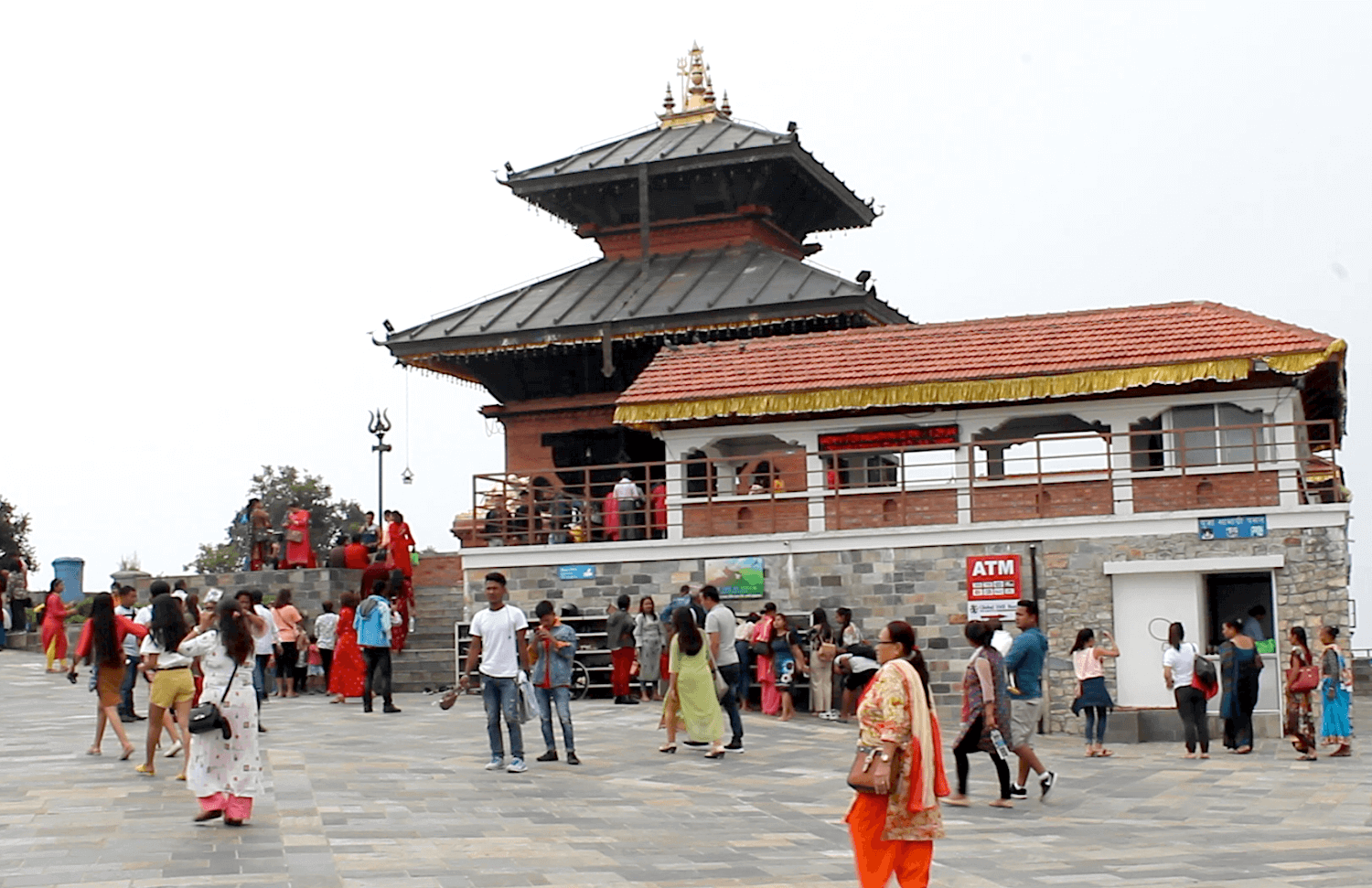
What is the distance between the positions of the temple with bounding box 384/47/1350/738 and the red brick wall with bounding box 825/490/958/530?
0.03 meters

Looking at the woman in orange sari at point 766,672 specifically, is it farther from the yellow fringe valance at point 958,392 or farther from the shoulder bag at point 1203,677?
the shoulder bag at point 1203,677

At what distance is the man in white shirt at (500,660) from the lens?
45.5ft

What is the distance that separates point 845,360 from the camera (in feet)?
76.4

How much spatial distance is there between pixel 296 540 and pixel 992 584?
11.0m

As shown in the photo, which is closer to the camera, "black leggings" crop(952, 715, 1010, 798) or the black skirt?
"black leggings" crop(952, 715, 1010, 798)

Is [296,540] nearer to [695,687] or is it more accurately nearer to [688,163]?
[688,163]

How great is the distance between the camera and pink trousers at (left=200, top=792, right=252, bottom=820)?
35.4ft

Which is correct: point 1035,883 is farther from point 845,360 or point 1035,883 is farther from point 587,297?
point 587,297

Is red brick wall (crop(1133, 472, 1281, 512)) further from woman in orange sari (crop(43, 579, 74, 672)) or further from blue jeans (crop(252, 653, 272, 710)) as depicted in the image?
woman in orange sari (crop(43, 579, 74, 672))

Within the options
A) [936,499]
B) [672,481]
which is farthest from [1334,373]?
[672,481]

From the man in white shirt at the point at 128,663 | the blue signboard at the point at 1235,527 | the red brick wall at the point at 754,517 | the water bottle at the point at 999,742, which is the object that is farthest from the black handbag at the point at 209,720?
the blue signboard at the point at 1235,527

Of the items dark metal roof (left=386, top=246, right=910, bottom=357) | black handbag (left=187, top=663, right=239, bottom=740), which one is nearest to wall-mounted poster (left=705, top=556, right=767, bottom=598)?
dark metal roof (left=386, top=246, right=910, bottom=357)

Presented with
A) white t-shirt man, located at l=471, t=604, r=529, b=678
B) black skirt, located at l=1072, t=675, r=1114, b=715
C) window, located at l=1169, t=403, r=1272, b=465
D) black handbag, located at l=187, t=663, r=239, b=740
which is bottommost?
black skirt, located at l=1072, t=675, r=1114, b=715

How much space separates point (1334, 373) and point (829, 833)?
43.9 ft
